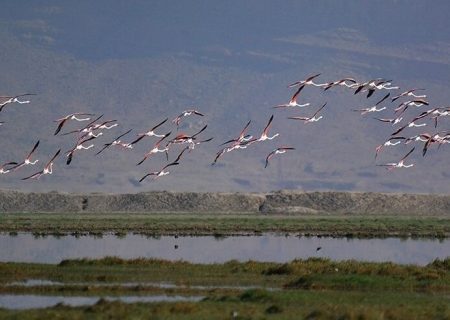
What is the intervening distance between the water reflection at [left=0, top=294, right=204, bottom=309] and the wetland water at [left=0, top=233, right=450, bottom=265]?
43.3 feet

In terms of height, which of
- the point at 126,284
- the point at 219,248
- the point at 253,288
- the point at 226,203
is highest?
the point at 253,288

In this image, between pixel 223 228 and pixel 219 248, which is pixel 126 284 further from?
pixel 223 228

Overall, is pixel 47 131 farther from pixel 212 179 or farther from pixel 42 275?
pixel 42 275

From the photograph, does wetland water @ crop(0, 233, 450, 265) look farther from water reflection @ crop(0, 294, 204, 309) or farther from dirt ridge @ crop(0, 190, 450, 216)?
dirt ridge @ crop(0, 190, 450, 216)

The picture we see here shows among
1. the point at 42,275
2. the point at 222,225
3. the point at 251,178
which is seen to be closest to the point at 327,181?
the point at 251,178

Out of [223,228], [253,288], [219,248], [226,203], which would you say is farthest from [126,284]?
[226,203]

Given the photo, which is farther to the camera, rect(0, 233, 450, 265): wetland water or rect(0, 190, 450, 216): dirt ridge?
rect(0, 190, 450, 216): dirt ridge

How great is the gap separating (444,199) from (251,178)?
56.8 m

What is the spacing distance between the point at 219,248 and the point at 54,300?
80.4 feet

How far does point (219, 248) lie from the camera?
5997 cm

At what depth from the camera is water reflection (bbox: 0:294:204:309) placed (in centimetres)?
3456

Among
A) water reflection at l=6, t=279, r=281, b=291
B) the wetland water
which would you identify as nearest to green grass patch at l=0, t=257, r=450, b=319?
water reflection at l=6, t=279, r=281, b=291

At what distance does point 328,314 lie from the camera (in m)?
31.7

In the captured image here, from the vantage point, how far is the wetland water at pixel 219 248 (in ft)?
176
